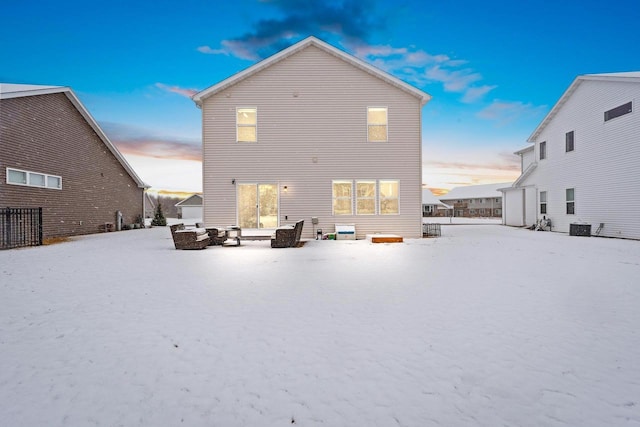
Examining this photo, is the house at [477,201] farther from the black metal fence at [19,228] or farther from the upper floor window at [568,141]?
the black metal fence at [19,228]

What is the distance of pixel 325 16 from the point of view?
19094mm

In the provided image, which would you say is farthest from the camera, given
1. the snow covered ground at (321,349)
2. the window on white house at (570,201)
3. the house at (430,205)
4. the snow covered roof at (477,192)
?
the snow covered roof at (477,192)

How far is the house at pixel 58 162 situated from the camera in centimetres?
1288

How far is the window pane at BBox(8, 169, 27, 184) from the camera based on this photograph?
12854 mm

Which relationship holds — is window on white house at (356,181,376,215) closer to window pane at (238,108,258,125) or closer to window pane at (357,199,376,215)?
window pane at (357,199,376,215)

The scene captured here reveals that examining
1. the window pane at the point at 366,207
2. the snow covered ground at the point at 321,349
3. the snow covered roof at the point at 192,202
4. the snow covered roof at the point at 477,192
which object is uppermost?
the snow covered roof at the point at 477,192

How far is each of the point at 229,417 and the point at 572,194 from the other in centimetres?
2110

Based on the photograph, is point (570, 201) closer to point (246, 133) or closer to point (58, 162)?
point (246, 133)

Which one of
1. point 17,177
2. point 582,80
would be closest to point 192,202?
→ point 17,177

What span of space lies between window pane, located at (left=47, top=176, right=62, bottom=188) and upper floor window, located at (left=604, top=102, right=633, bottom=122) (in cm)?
2678

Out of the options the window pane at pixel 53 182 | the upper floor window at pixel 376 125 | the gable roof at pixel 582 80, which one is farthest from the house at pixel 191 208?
the gable roof at pixel 582 80

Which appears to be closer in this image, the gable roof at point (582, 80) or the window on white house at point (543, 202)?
the gable roof at point (582, 80)

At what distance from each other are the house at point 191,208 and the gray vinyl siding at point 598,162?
1892 inches

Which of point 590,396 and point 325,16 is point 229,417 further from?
point 325,16
